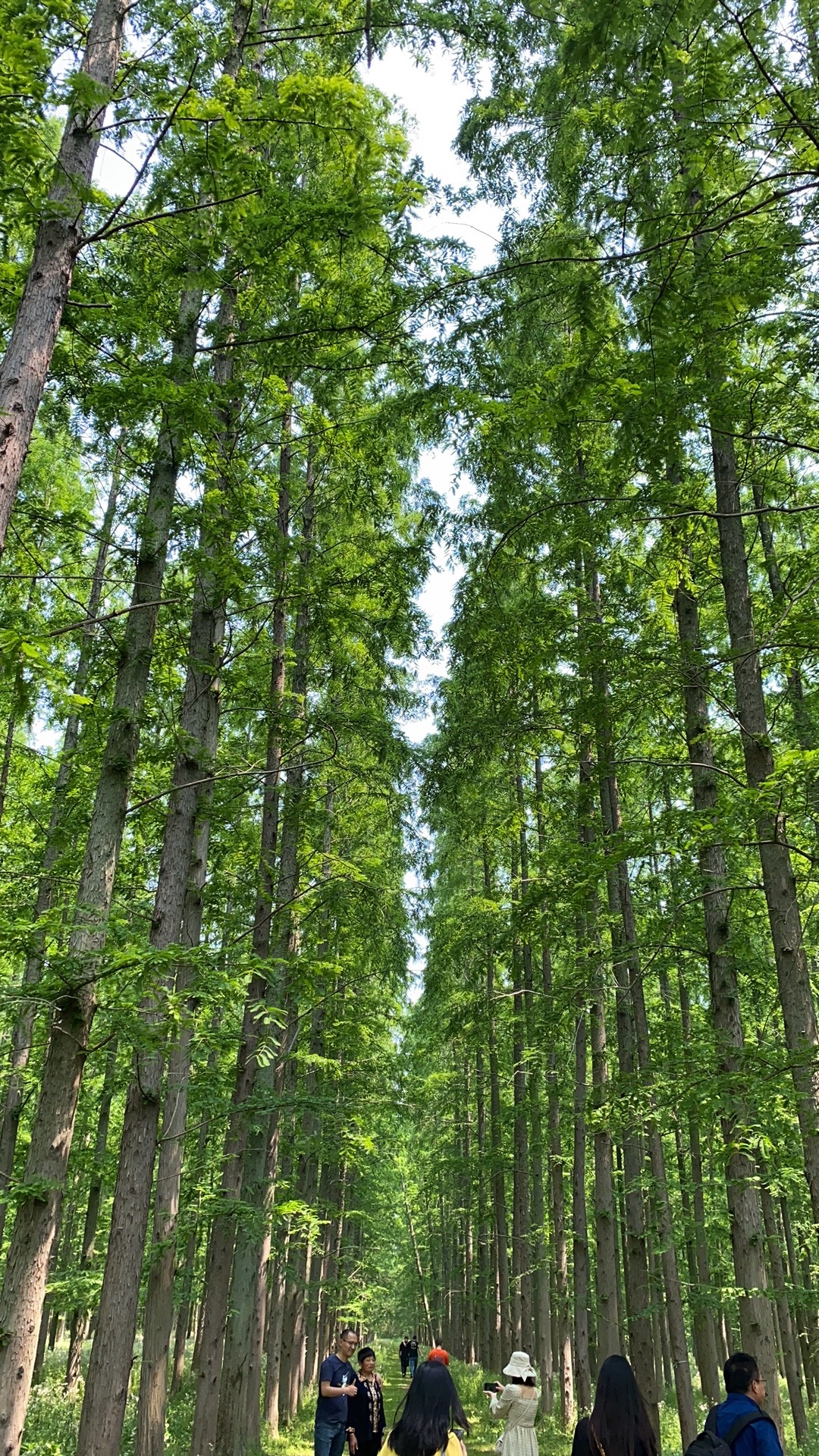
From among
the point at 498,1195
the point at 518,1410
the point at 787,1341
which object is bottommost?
the point at 787,1341

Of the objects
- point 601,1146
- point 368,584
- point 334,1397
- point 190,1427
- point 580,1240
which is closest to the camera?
point 334,1397

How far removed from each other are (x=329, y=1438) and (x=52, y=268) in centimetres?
1002

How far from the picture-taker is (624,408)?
5457 mm

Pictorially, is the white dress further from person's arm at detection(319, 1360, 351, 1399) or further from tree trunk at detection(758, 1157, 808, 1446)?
tree trunk at detection(758, 1157, 808, 1446)

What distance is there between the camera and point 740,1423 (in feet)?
16.0

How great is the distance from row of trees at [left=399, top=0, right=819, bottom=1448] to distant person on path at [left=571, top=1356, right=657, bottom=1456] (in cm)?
228

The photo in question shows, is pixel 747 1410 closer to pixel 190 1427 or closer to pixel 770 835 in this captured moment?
pixel 770 835

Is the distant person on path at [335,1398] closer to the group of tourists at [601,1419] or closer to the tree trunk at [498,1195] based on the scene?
the group of tourists at [601,1419]

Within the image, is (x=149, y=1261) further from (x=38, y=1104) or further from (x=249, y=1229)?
(x=38, y=1104)

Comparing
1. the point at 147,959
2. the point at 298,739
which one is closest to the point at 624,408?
the point at 147,959

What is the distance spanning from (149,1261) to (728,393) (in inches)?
375

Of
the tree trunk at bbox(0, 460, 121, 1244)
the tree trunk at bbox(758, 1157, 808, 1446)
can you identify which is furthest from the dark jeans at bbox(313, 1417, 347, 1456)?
the tree trunk at bbox(758, 1157, 808, 1446)

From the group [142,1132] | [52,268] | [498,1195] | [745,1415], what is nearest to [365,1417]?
[142,1132]

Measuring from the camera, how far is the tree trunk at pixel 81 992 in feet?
16.2
